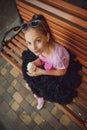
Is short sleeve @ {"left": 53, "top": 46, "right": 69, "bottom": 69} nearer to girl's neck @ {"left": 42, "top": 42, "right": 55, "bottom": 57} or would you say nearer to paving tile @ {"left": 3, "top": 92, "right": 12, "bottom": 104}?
girl's neck @ {"left": 42, "top": 42, "right": 55, "bottom": 57}

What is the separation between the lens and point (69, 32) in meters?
2.66

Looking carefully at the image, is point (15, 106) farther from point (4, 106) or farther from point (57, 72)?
point (57, 72)

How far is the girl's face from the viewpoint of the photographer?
2.34m

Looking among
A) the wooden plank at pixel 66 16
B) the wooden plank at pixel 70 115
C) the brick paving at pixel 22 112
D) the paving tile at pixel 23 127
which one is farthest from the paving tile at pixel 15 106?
the wooden plank at pixel 66 16

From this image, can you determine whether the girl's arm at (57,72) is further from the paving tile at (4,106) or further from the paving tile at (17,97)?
the paving tile at (4,106)

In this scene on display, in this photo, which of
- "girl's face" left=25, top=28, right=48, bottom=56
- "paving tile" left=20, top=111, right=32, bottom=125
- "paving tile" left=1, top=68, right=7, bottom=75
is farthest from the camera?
"paving tile" left=1, top=68, right=7, bottom=75

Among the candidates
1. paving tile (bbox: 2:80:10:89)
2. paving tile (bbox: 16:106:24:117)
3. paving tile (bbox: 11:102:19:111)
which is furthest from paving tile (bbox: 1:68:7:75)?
paving tile (bbox: 16:106:24:117)

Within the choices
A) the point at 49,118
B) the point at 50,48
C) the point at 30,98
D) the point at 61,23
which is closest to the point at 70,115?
the point at 49,118

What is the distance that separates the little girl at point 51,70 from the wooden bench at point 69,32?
10 centimetres

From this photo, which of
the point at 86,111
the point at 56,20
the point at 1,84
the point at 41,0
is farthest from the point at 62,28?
the point at 1,84

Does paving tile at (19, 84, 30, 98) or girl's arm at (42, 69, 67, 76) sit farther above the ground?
girl's arm at (42, 69, 67, 76)

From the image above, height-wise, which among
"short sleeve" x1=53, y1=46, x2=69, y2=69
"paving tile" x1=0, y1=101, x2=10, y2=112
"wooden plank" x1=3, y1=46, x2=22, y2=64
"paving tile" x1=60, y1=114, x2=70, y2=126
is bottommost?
"paving tile" x1=60, y1=114, x2=70, y2=126

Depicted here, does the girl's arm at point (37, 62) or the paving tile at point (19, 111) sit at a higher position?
the girl's arm at point (37, 62)

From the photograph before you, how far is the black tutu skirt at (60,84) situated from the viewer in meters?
2.75
